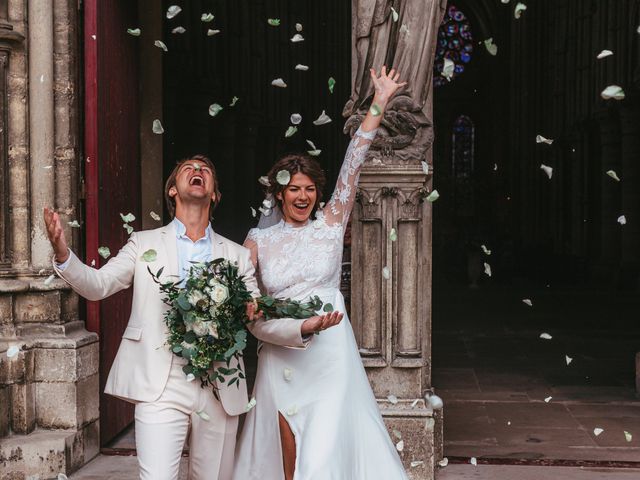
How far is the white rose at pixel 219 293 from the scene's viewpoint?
3.78 meters

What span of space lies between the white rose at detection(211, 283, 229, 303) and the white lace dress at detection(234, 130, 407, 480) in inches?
21.2

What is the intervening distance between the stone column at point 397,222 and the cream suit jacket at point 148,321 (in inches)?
74.2

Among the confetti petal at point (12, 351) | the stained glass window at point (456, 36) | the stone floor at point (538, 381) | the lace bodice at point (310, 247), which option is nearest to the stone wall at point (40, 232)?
the confetti petal at point (12, 351)

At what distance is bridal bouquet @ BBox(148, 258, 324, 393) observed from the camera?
3822mm

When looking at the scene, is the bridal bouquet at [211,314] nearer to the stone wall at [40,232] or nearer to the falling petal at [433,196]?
the falling petal at [433,196]

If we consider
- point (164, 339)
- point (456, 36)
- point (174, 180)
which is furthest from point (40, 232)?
point (456, 36)

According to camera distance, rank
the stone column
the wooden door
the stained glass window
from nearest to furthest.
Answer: the stone column
the wooden door
the stained glass window

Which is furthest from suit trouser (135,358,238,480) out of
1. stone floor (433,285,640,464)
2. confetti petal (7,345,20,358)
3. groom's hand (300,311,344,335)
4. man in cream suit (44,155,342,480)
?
stone floor (433,285,640,464)

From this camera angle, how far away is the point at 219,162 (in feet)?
55.8

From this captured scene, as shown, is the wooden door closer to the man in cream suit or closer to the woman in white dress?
the man in cream suit

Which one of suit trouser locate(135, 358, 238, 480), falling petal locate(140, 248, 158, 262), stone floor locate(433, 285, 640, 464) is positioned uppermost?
falling petal locate(140, 248, 158, 262)

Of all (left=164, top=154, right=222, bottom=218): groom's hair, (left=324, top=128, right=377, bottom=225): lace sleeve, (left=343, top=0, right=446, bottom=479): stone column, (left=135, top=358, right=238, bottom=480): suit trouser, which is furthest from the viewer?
(left=343, top=0, right=446, bottom=479): stone column

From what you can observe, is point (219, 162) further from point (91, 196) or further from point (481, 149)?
point (481, 149)

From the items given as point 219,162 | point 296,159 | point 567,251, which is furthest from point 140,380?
point 567,251
